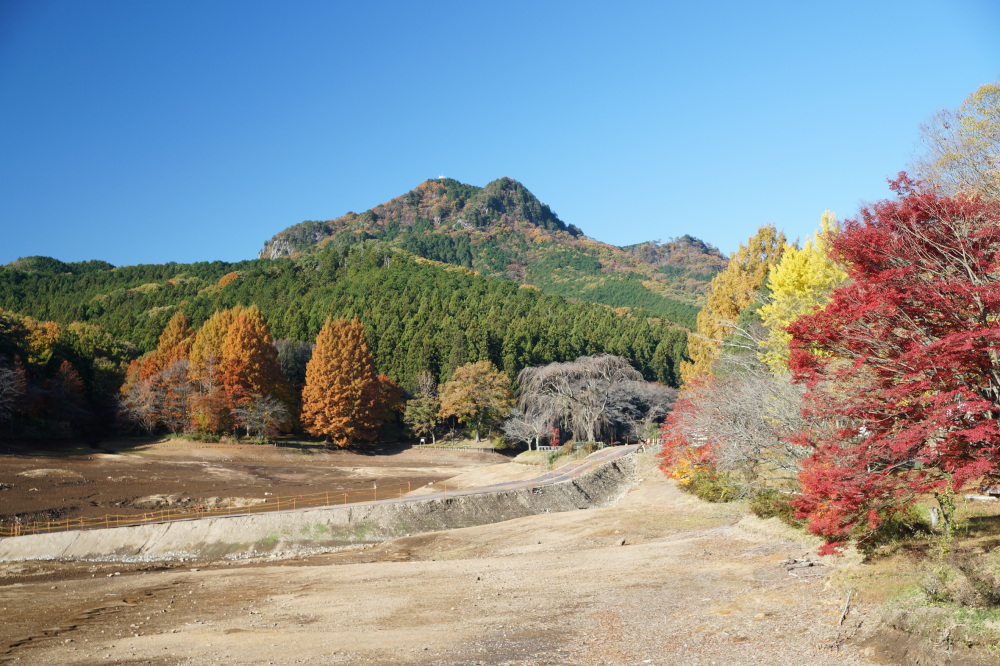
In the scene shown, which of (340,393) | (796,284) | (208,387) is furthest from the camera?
(340,393)

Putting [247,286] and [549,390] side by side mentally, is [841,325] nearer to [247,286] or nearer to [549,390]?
[549,390]

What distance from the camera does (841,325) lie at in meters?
12.7

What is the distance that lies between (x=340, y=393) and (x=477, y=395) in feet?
45.0

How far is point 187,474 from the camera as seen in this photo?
4572cm

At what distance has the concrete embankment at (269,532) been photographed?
26859mm

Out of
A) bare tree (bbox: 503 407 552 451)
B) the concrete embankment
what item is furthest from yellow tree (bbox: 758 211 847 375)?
bare tree (bbox: 503 407 552 451)

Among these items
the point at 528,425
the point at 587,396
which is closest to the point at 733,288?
the point at 587,396

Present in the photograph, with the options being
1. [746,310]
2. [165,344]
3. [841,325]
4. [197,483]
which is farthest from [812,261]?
[165,344]

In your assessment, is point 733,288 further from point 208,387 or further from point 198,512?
point 208,387

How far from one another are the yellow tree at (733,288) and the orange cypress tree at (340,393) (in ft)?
103

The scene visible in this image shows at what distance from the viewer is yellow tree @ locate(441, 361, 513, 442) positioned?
6762 cm

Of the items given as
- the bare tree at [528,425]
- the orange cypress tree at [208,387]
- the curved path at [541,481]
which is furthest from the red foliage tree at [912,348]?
the orange cypress tree at [208,387]

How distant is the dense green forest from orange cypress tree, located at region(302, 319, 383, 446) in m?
11.5

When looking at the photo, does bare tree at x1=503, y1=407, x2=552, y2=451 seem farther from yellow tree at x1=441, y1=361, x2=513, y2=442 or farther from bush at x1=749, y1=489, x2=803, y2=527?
bush at x1=749, y1=489, x2=803, y2=527
